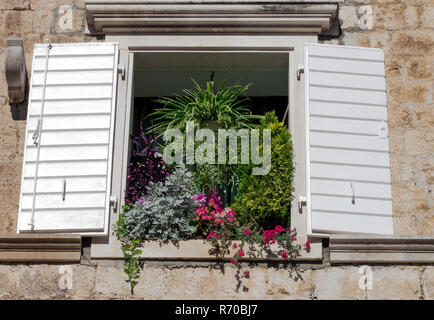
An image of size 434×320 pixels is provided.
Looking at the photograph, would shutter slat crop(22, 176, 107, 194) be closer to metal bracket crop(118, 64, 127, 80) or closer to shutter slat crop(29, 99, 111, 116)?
shutter slat crop(29, 99, 111, 116)

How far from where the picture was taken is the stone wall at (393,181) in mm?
5277

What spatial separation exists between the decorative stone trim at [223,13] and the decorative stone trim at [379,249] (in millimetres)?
1785

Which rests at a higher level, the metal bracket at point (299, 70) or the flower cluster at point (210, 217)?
the metal bracket at point (299, 70)

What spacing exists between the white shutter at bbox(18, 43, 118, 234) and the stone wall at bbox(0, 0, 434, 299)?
11.5 inches

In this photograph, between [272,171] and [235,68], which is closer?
[272,171]

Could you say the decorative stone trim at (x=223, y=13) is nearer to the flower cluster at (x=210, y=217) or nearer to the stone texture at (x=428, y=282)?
the flower cluster at (x=210, y=217)

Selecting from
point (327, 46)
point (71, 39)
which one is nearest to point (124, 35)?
point (71, 39)

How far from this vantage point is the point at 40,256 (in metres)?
5.34

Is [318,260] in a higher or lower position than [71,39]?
lower

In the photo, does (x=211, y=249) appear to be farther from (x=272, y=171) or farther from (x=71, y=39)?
(x=71, y=39)

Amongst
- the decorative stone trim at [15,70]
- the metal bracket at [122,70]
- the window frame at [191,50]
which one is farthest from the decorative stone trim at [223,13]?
the decorative stone trim at [15,70]

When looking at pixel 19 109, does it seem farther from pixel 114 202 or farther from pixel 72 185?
pixel 114 202

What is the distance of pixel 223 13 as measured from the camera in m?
5.97
